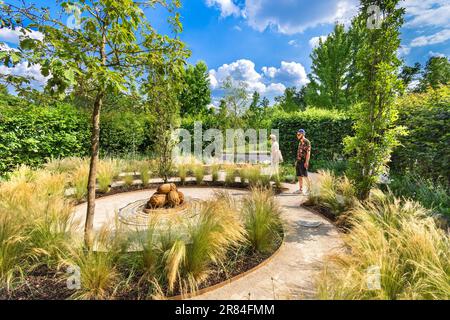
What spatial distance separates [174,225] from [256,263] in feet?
4.13

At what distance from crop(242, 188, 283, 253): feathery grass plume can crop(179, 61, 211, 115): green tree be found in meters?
24.4

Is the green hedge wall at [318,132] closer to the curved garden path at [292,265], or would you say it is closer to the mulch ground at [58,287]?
the curved garden path at [292,265]

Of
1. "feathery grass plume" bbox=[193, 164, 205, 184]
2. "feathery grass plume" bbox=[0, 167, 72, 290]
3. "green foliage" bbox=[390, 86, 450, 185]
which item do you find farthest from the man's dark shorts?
"feathery grass plume" bbox=[0, 167, 72, 290]

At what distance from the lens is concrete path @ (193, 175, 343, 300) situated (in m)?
2.67

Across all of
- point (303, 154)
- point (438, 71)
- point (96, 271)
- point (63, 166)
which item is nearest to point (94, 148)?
point (96, 271)

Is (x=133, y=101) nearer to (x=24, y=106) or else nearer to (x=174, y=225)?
A: (x=24, y=106)

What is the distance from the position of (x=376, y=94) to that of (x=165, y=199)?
16.1ft

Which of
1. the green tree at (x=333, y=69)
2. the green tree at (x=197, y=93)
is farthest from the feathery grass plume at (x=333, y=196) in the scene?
the green tree at (x=197, y=93)

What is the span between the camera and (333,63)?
906 inches

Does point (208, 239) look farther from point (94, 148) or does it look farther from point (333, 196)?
point (333, 196)

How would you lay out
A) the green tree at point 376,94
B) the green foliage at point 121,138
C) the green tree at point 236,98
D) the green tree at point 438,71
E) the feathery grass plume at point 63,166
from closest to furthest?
the green tree at point 376,94 → the feathery grass plume at point 63,166 → the green foliage at point 121,138 → the green tree at point 236,98 → the green tree at point 438,71

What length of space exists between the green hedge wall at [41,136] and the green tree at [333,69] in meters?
21.2

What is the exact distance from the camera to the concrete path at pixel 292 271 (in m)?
2.67
